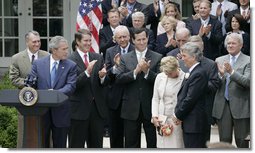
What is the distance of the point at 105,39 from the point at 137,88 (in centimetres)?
181

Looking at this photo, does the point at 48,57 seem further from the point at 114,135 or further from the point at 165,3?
the point at 165,3

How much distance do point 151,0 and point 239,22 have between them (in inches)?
193

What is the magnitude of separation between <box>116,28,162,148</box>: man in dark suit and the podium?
1552 mm

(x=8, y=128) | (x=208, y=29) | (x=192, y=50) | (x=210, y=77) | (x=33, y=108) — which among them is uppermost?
(x=208, y=29)

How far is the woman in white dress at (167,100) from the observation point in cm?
924

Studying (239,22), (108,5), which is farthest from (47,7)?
(239,22)

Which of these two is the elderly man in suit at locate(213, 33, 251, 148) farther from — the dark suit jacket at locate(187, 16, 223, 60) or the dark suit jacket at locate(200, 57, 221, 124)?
the dark suit jacket at locate(187, 16, 223, 60)

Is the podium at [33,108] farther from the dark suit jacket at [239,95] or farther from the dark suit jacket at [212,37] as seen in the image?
the dark suit jacket at [212,37]

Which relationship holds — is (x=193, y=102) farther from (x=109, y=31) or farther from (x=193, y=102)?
(x=109, y=31)

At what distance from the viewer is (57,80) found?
9.41m

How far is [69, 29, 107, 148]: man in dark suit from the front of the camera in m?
9.92

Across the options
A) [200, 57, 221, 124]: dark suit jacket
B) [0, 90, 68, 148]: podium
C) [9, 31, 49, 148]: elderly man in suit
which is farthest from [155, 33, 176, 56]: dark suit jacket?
[0, 90, 68, 148]: podium

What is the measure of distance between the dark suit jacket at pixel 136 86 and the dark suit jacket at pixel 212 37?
5.44ft

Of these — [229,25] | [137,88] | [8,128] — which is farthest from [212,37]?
[8,128]
